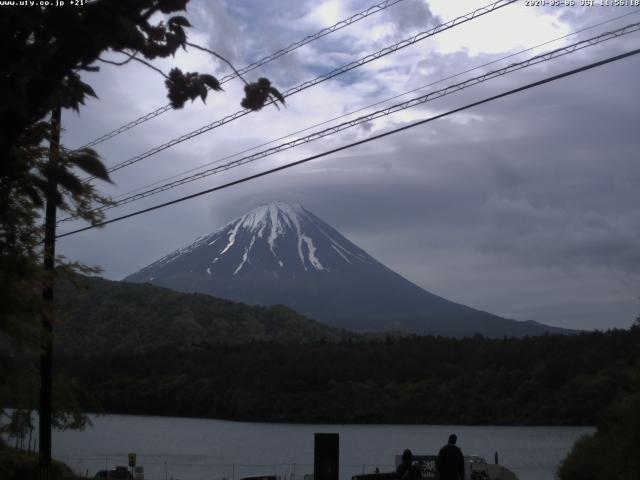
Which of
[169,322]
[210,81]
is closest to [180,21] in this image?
[210,81]

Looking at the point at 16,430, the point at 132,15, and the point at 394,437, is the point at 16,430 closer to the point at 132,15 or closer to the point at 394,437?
the point at 132,15

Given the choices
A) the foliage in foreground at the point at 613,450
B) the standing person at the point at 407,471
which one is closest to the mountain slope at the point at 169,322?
the foliage in foreground at the point at 613,450

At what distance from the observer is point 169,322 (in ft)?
394

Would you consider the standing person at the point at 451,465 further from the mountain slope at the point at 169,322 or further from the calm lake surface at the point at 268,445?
the mountain slope at the point at 169,322

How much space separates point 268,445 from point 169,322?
50.5m

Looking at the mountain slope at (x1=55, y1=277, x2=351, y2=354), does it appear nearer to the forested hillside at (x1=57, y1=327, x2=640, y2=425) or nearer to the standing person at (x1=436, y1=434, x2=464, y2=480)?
the forested hillside at (x1=57, y1=327, x2=640, y2=425)

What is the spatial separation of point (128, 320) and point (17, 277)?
108 meters

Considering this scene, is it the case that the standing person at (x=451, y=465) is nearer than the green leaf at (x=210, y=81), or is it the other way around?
the green leaf at (x=210, y=81)

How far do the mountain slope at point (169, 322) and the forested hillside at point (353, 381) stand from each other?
701cm

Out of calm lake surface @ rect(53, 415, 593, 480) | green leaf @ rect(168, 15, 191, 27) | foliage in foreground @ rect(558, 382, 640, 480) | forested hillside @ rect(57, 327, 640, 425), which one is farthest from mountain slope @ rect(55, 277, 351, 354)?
green leaf @ rect(168, 15, 191, 27)

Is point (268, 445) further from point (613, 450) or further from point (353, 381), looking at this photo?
point (613, 450)

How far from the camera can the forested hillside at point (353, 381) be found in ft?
270

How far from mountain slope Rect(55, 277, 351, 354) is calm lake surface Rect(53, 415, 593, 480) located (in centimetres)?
1150

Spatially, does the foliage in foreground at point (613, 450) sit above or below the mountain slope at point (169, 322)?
below
